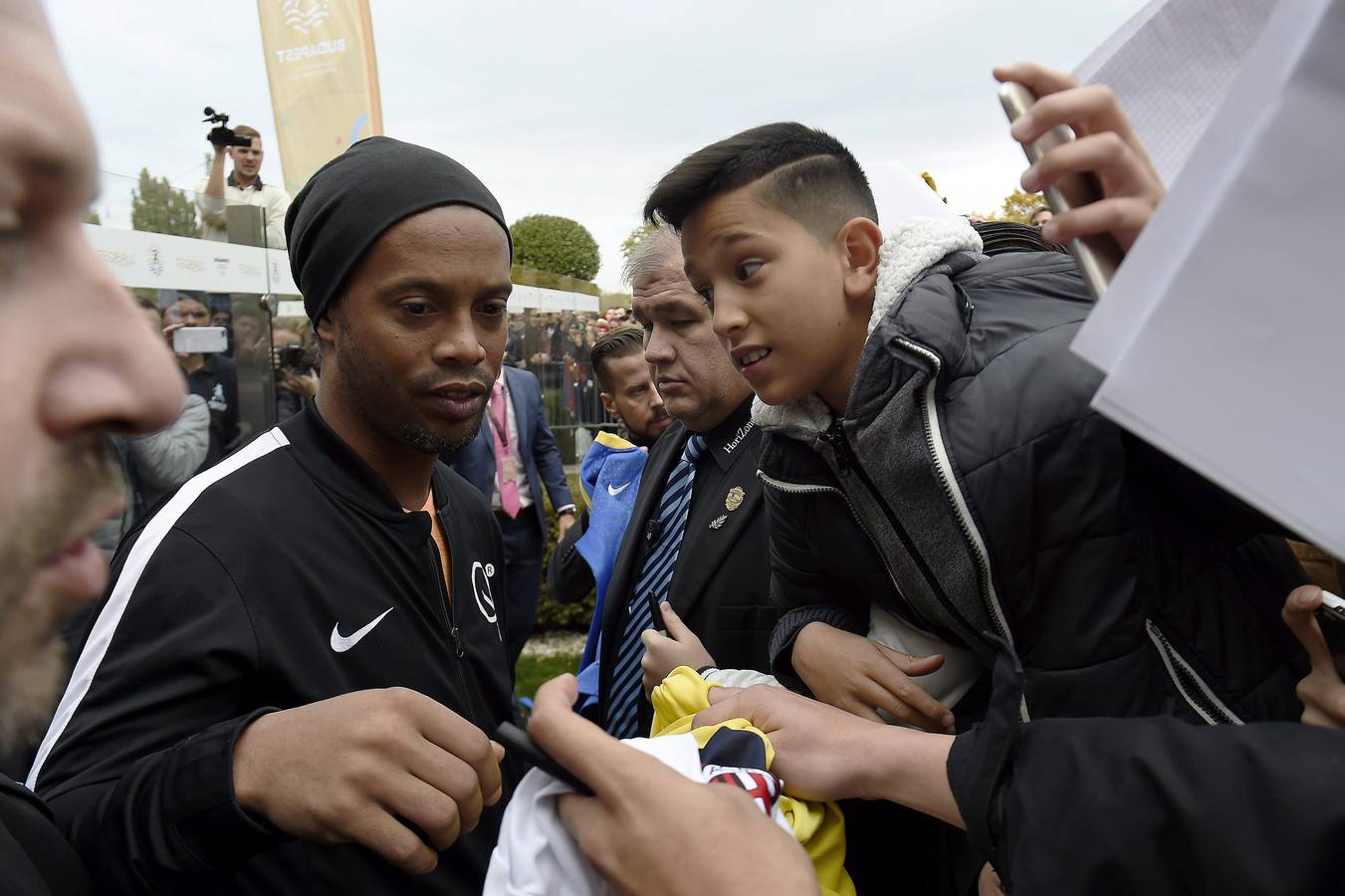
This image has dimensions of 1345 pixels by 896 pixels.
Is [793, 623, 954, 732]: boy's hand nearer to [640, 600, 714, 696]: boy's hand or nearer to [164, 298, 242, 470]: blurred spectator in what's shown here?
[640, 600, 714, 696]: boy's hand

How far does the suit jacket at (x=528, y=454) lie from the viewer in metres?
5.69

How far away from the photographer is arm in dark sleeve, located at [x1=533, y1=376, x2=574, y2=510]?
6.28 meters

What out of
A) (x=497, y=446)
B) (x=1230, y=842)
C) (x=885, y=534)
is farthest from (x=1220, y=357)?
(x=497, y=446)

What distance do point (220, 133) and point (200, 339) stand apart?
300cm

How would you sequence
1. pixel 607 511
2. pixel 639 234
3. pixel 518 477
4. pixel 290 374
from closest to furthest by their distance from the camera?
pixel 607 511 < pixel 290 374 < pixel 518 477 < pixel 639 234

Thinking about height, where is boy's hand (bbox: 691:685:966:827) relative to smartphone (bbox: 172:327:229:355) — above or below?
above

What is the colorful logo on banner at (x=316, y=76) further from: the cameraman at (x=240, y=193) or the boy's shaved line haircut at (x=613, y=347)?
the boy's shaved line haircut at (x=613, y=347)

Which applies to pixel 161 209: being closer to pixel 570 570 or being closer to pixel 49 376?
pixel 570 570

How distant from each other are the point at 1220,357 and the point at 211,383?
17.8 feet

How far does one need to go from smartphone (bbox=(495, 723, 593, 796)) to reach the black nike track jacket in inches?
15.8

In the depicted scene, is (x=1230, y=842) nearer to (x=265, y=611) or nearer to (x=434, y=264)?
(x=265, y=611)

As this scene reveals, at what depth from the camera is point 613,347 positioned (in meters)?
5.11

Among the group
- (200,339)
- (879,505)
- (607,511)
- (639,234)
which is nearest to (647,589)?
(607,511)

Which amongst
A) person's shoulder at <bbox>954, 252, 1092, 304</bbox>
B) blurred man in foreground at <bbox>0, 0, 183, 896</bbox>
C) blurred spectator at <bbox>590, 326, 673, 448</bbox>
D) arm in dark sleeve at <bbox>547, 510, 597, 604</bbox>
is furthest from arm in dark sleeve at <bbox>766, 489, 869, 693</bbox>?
blurred spectator at <bbox>590, 326, 673, 448</bbox>
